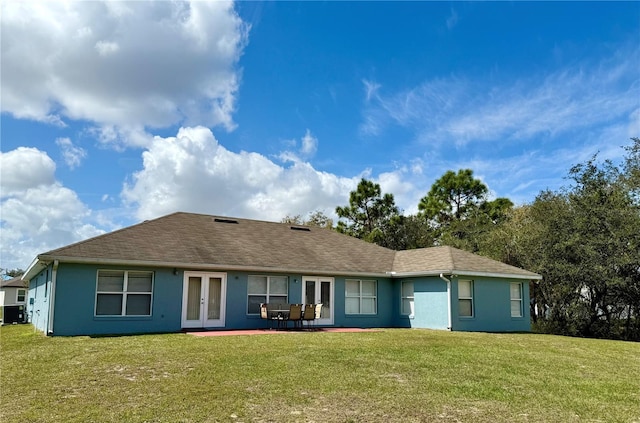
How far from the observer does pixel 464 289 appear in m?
18.3

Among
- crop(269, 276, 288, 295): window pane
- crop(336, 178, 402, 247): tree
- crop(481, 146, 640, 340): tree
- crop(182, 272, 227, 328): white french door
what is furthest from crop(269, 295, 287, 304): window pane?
crop(336, 178, 402, 247): tree

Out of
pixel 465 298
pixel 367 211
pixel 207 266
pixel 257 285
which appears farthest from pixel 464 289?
pixel 367 211

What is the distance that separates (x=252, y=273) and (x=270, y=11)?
28.4 feet

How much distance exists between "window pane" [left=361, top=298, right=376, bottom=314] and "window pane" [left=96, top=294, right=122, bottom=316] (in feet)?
29.7

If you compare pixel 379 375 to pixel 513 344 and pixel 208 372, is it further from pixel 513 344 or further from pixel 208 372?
pixel 513 344

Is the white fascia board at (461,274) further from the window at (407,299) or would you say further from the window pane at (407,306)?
the window pane at (407,306)

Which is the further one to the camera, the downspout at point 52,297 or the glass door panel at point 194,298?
the glass door panel at point 194,298

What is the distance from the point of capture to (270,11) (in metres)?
15.1

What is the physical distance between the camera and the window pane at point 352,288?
1930cm

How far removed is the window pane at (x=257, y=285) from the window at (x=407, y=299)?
19.1 feet

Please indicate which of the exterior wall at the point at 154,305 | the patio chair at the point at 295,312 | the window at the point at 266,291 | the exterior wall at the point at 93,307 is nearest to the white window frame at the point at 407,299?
the exterior wall at the point at 154,305

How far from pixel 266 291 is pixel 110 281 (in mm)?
5242

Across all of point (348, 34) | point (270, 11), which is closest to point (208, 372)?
point (270, 11)

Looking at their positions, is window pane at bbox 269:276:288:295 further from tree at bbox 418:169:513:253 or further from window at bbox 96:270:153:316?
tree at bbox 418:169:513:253
